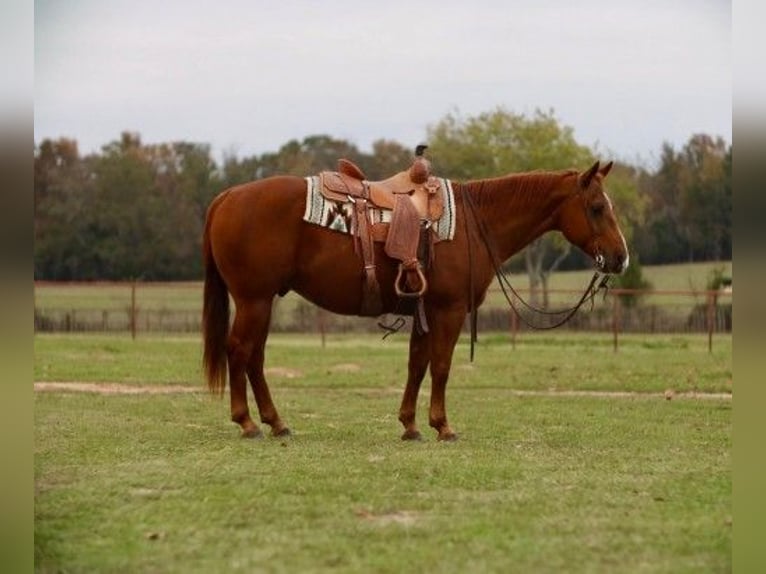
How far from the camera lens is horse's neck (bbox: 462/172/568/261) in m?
9.59

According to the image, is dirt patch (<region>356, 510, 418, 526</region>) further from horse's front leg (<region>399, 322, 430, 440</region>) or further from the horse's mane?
the horse's mane

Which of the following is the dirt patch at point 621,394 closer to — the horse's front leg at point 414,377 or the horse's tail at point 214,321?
the horse's front leg at point 414,377

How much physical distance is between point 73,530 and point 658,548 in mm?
2857

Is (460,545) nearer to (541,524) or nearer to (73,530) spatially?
(541,524)

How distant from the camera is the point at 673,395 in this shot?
15.4 m

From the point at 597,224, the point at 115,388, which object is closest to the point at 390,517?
the point at 597,224

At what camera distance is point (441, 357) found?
30.4ft

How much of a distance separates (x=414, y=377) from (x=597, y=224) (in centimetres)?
205

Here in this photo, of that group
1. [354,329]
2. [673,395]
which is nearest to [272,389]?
[673,395]

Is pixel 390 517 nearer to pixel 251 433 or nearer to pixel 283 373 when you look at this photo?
pixel 251 433

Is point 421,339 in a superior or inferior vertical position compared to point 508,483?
superior

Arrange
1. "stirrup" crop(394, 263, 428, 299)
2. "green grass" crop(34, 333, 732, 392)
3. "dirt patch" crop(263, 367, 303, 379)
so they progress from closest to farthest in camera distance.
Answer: "stirrup" crop(394, 263, 428, 299), "green grass" crop(34, 333, 732, 392), "dirt patch" crop(263, 367, 303, 379)

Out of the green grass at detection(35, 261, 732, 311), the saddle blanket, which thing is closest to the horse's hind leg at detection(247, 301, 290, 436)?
the saddle blanket

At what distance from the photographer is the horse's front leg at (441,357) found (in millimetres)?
9242
